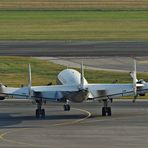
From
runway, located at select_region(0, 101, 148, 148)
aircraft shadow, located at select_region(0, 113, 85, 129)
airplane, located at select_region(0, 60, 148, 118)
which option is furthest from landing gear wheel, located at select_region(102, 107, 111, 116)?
aircraft shadow, located at select_region(0, 113, 85, 129)

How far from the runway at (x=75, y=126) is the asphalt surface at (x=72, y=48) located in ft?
137

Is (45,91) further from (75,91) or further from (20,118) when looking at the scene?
(20,118)

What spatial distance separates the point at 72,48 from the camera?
11788cm

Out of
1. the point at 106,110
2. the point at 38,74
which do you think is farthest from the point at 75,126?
the point at 38,74

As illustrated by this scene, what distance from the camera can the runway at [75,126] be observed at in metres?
46.3

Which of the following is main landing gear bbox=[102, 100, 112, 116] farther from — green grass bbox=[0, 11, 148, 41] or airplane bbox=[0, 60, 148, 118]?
green grass bbox=[0, 11, 148, 41]

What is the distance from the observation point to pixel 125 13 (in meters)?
187

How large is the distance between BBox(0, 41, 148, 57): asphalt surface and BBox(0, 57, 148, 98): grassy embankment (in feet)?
39.9

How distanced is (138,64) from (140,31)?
5280 centimetres

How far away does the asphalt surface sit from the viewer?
10956cm

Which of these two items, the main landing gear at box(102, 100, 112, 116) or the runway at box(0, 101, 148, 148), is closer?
the runway at box(0, 101, 148, 148)

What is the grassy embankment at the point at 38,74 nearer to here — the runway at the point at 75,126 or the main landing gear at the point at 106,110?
the runway at the point at 75,126

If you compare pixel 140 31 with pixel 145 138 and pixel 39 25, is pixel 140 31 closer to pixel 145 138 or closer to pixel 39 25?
pixel 39 25

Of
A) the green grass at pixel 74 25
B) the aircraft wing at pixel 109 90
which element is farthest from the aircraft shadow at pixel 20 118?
the green grass at pixel 74 25
